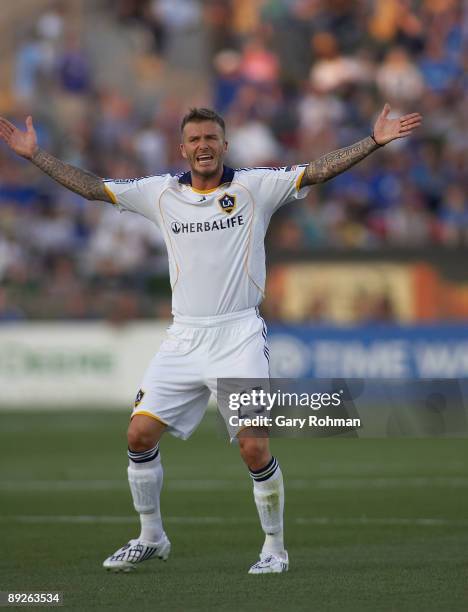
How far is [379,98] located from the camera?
78.3ft

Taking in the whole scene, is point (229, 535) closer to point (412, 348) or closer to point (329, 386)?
point (329, 386)

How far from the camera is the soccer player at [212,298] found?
7.92 metres

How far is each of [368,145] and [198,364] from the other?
5.23 feet

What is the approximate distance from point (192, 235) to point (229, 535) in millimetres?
2559

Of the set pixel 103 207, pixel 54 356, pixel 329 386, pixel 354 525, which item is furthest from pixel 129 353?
pixel 329 386

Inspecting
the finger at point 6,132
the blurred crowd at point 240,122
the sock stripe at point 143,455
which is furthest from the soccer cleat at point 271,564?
the blurred crowd at point 240,122

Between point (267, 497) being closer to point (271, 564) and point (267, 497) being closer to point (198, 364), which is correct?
point (271, 564)

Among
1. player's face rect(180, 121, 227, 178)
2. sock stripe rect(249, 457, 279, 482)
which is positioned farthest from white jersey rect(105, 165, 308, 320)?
sock stripe rect(249, 457, 279, 482)

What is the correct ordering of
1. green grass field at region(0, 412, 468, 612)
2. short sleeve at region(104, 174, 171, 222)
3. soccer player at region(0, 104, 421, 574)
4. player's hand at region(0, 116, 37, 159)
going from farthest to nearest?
1. player's hand at region(0, 116, 37, 159)
2. short sleeve at region(104, 174, 171, 222)
3. soccer player at region(0, 104, 421, 574)
4. green grass field at region(0, 412, 468, 612)

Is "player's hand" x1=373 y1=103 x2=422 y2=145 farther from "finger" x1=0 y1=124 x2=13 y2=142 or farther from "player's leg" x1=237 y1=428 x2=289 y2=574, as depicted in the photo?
"finger" x1=0 y1=124 x2=13 y2=142

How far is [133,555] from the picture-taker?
802 centimetres

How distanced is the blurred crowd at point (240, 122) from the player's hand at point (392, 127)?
1285 cm

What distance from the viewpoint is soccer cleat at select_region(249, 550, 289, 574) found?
7.84 metres

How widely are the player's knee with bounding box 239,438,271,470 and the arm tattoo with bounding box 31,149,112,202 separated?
1.71 m
